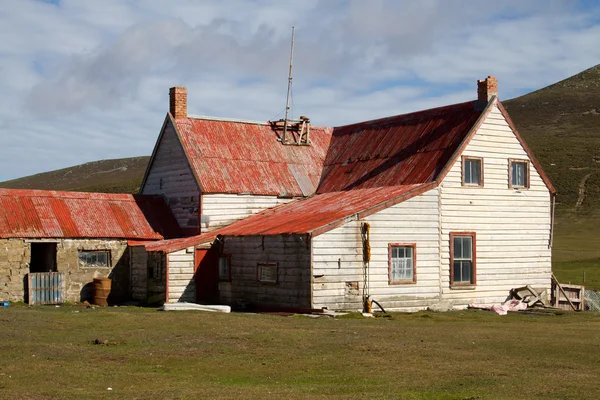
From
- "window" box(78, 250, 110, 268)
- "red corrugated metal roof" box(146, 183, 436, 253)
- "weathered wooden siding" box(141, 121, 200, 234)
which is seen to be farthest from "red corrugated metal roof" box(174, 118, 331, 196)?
"window" box(78, 250, 110, 268)

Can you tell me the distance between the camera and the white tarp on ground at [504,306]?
3256 cm

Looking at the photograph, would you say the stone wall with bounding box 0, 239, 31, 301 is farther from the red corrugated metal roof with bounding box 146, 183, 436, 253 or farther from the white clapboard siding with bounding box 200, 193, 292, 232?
the white clapboard siding with bounding box 200, 193, 292, 232

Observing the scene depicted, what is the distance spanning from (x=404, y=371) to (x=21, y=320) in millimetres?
12880

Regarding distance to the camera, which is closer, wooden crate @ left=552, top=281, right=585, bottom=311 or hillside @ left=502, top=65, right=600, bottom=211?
wooden crate @ left=552, top=281, right=585, bottom=311

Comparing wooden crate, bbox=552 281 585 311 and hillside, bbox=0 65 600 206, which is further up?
hillside, bbox=0 65 600 206

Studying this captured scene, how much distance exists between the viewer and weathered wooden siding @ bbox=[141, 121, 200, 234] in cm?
3719

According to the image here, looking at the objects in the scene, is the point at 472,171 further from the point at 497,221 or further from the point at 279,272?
the point at 279,272

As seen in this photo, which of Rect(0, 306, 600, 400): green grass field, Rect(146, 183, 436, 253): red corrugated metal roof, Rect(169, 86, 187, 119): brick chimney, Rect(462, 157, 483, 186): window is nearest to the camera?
Rect(0, 306, 600, 400): green grass field

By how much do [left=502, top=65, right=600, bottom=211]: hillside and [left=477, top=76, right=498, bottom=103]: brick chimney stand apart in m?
60.1

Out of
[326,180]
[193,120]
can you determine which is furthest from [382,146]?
[193,120]

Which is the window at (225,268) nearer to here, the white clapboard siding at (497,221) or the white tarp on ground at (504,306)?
the white clapboard siding at (497,221)

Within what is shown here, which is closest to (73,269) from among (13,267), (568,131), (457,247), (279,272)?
(13,267)

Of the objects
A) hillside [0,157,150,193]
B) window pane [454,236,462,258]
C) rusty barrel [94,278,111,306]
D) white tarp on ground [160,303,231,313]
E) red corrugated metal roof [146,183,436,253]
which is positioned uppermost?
hillside [0,157,150,193]

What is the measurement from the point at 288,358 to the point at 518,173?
64.0 feet
